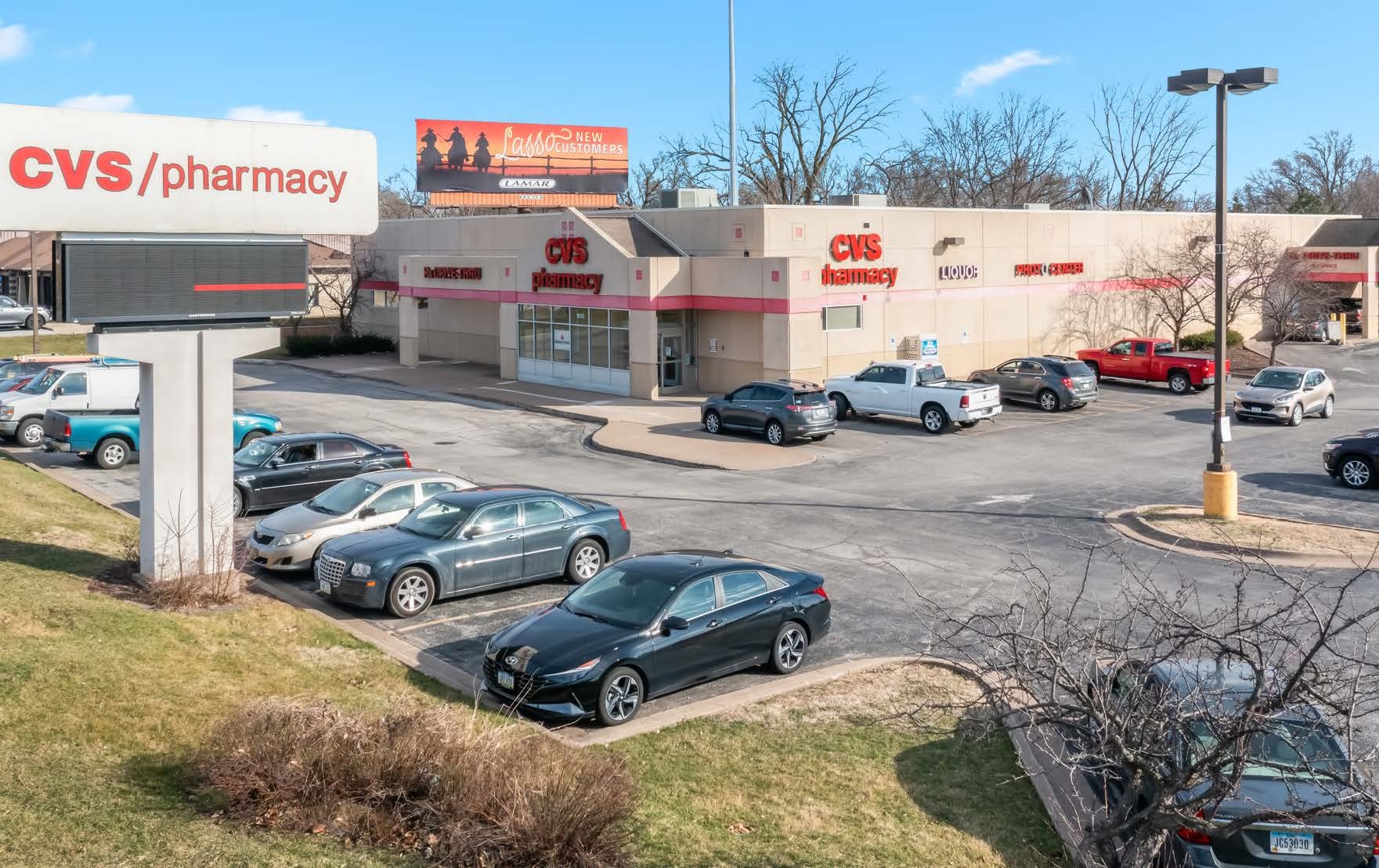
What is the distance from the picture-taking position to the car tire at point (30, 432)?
28.4 meters

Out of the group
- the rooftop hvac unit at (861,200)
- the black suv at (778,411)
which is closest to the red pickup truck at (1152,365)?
the rooftop hvac unit at (861,200)

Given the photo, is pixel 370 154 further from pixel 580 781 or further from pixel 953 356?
pixel 953 356

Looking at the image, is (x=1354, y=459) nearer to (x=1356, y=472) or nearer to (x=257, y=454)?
(x=1356, y=472)

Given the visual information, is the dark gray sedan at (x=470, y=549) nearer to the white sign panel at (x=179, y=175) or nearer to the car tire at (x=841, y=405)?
the white sign panel at (x=179, y=175)

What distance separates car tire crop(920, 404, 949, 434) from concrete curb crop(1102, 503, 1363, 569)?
33.0ft

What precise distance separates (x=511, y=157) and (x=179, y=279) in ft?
145

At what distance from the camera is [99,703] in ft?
33.1

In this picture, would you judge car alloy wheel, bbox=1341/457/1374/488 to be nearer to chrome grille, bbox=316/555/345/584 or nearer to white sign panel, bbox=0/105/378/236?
white sign panel, bbox=0/105/378/236

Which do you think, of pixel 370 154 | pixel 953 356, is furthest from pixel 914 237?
pixel 370 154

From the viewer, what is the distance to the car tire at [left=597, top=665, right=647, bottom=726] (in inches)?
456

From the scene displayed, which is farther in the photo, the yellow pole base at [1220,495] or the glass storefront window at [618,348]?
the glass storefront window at [618,348]

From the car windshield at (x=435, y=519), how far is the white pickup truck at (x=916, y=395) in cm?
1705

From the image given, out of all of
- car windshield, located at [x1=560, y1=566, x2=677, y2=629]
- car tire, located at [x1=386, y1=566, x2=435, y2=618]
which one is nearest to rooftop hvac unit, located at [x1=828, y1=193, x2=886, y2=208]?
car tire, located at [x1=386, y1=566, x2=435, y2=618]

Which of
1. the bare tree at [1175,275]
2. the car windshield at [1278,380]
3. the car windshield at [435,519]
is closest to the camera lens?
the car windshield at [435,519]
